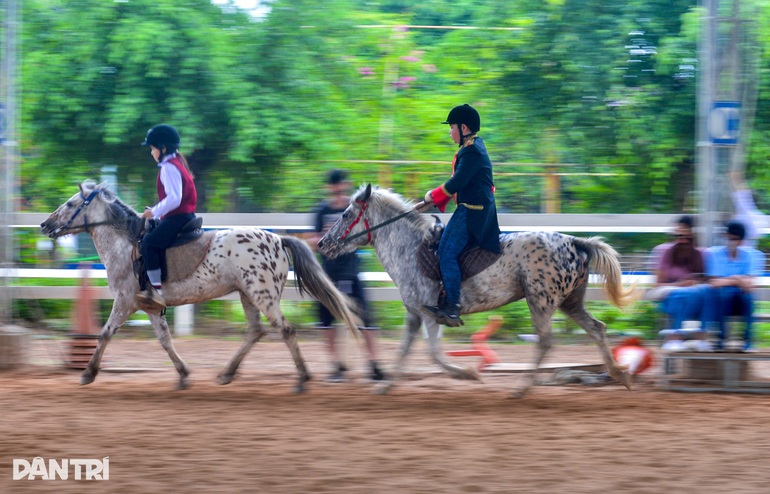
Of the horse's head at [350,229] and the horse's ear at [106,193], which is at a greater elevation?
the horse's ear at [106,193]

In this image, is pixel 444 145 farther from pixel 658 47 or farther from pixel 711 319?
pixel 711 319

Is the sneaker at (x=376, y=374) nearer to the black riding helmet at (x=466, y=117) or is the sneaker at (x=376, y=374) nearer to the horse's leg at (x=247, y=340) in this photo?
the horse's leg at (x=247, y=340)

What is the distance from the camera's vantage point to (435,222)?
8.00m

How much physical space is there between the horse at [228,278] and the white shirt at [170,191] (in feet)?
1.17

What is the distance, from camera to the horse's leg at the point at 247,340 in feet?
26.9

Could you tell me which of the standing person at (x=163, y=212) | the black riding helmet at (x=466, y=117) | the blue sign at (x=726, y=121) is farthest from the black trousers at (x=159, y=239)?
the blue sign at (x=726, y=121)

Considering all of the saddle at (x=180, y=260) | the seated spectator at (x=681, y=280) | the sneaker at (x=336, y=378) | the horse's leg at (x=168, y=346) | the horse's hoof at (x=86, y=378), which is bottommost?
the sneaker at (x=336, y=378)

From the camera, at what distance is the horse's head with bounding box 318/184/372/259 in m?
7.97

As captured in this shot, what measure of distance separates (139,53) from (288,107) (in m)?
2.04

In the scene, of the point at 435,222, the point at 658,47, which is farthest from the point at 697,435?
→ the point at 658,47

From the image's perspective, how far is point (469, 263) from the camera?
25.2ft

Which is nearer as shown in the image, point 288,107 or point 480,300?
point 480,300

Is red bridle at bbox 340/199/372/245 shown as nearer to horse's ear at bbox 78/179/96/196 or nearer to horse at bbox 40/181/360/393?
horse at bbox 40/181/360/393

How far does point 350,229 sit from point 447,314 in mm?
1137
